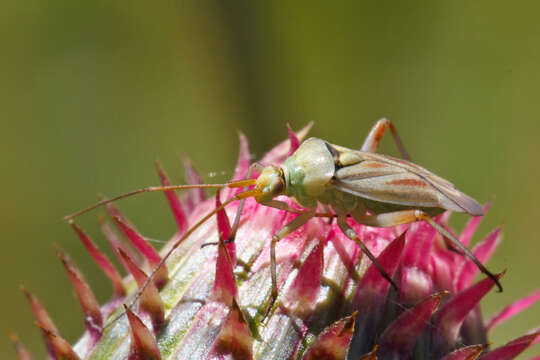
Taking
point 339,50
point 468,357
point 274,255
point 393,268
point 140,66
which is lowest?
point 468,357

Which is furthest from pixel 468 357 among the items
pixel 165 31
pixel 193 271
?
pixel 165 31

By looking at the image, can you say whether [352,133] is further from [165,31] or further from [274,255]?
[274,255]

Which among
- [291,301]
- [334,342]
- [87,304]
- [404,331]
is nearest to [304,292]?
[291,301]

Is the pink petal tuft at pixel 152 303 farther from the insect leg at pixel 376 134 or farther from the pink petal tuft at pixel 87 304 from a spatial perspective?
the insect leg at pixel 376 134

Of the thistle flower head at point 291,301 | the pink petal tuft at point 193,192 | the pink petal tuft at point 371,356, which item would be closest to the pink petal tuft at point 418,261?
the thistle flower head at point 291,301

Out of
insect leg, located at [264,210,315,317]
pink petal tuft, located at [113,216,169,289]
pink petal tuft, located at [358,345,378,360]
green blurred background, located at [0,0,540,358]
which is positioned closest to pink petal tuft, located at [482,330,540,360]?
pink petal tuft, located at [358,345,378,360]

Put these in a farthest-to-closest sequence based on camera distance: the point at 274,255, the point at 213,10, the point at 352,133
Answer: the point at 352,133
the point at 213,10
the point at 274,255

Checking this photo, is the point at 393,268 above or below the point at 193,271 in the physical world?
below
